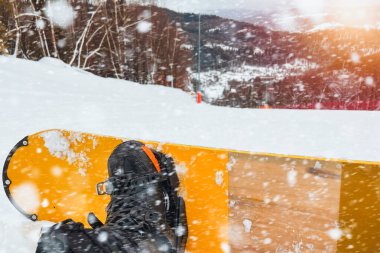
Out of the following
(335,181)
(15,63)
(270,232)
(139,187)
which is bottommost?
(270,232)

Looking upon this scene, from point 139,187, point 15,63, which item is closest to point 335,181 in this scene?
point 139,187

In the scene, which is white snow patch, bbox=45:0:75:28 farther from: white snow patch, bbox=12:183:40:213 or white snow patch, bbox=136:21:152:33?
white snow patch, bbox=12:183:40:213

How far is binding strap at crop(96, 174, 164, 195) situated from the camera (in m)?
1.34

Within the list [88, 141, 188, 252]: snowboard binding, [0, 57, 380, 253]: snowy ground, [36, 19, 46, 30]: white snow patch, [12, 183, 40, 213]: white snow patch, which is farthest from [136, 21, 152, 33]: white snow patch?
[88, 141, 188, 252]: snowboard binding

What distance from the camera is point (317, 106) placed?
10406 millimetres

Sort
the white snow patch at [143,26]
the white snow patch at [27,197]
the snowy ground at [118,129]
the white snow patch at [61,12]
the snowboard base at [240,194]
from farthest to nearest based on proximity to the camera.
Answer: the white snow patch at [143,26] → the white snow patch at [61,12] → the snowy ground at [118,129] → the white snow patch at [27,197] → the snowboard base at [240,194]

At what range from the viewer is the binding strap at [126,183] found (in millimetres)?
1341

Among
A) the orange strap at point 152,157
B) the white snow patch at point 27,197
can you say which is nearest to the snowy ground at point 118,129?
the white snow patch at point 27,197

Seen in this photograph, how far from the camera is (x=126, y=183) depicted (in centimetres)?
137

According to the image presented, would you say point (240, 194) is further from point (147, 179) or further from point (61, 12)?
point (61, 12)

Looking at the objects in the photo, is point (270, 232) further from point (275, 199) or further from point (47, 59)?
point (47, 59)

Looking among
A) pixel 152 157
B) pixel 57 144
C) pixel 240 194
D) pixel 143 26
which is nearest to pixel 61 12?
pixel 143 26

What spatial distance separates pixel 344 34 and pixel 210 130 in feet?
28.6

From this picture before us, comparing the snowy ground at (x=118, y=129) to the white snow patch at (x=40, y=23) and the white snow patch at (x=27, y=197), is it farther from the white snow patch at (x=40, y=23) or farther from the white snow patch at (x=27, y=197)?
the white snow patch at (x=40, y=23)
